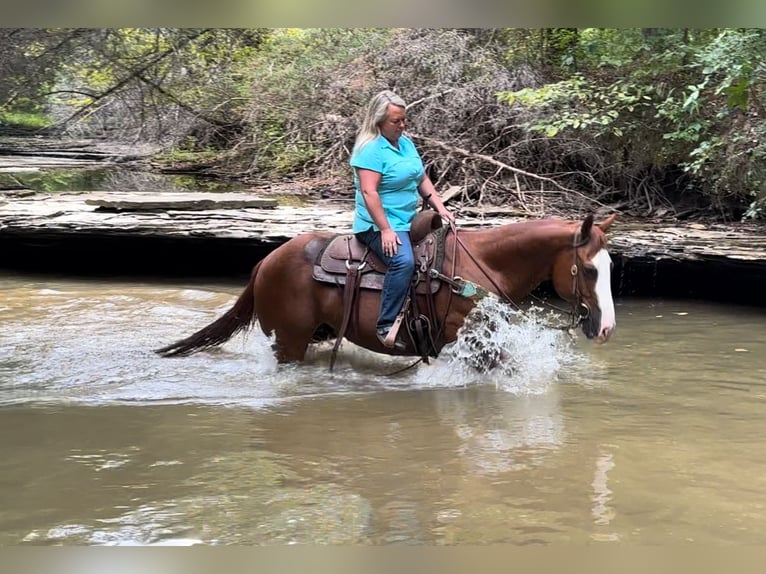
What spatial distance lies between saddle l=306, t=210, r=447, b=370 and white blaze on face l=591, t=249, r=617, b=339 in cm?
102

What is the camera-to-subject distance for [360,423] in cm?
459

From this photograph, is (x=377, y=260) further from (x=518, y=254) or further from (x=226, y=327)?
(x=226, y=327)

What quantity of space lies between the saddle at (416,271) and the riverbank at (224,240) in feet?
11.9

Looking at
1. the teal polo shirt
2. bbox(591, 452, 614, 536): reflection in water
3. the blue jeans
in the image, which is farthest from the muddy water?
the teal polo shirt

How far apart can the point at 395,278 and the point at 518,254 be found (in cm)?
84

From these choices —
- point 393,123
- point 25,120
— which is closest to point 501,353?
point 393,123

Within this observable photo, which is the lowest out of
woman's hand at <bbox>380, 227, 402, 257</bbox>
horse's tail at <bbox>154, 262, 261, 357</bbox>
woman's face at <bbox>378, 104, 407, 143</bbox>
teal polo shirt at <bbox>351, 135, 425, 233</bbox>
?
horse's tail at <bbox>154, 262, 261, 357</bbox>

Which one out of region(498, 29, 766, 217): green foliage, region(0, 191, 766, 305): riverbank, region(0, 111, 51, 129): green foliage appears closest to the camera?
region(498, 29, 766, 217): green foliage

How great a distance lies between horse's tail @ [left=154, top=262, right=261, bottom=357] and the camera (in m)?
5.81

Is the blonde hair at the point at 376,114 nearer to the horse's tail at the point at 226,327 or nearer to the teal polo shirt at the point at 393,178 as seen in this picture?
the teal polo shirt at the point at 393,178

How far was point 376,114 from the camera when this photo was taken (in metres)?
4.88

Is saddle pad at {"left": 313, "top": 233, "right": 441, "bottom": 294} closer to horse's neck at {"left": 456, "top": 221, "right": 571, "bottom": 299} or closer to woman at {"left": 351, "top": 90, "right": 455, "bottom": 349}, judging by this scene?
woman at {"left": 351, "top": 90, "right": 455, "bottom": 349}

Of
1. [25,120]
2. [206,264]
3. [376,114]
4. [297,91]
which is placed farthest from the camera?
[25,120]

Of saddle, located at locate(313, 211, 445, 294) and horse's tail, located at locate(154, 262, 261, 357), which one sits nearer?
saddle, located at locate(313, 211, 445, 294)
